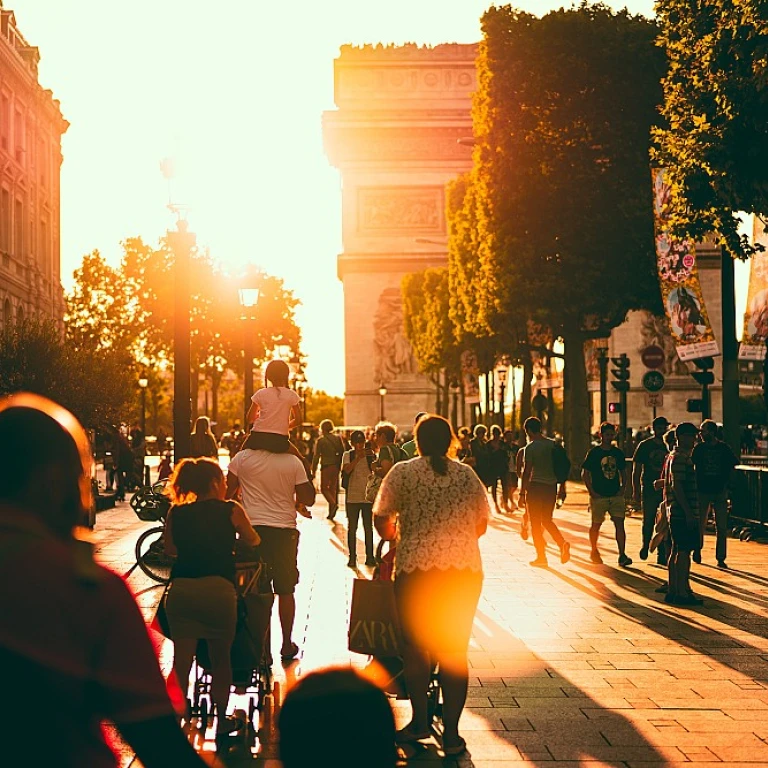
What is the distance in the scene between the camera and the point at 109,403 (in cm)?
3566

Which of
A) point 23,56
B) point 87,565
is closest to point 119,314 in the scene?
point 23,56

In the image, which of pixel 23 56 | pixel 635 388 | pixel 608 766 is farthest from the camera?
pixel 635 388

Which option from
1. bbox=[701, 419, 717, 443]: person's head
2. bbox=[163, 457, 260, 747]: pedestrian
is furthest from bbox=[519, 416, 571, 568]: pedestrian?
bbox=[163, 457, 260, 747]: pedestrian

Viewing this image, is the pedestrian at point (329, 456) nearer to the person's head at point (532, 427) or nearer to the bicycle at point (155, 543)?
the person's head at point (532, 427)

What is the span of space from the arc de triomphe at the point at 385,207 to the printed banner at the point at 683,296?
46810 millimetres

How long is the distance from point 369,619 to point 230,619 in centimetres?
78

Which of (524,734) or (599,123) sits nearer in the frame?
(524,734)

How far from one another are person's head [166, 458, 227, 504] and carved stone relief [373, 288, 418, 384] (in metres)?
63.0

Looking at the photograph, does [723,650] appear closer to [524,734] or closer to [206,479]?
[524,734]

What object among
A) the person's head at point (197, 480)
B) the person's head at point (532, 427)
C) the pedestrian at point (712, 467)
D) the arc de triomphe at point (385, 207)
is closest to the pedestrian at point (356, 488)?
the person's head at point (532, 427)

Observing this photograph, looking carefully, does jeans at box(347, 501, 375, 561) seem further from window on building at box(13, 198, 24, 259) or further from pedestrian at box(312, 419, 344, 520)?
window on building at box(13, 198, 24, 259)

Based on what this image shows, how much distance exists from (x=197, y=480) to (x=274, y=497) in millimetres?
2100

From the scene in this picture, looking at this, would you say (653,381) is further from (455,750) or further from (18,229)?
(18,229)

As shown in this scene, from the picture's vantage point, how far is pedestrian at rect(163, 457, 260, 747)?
7.16m
